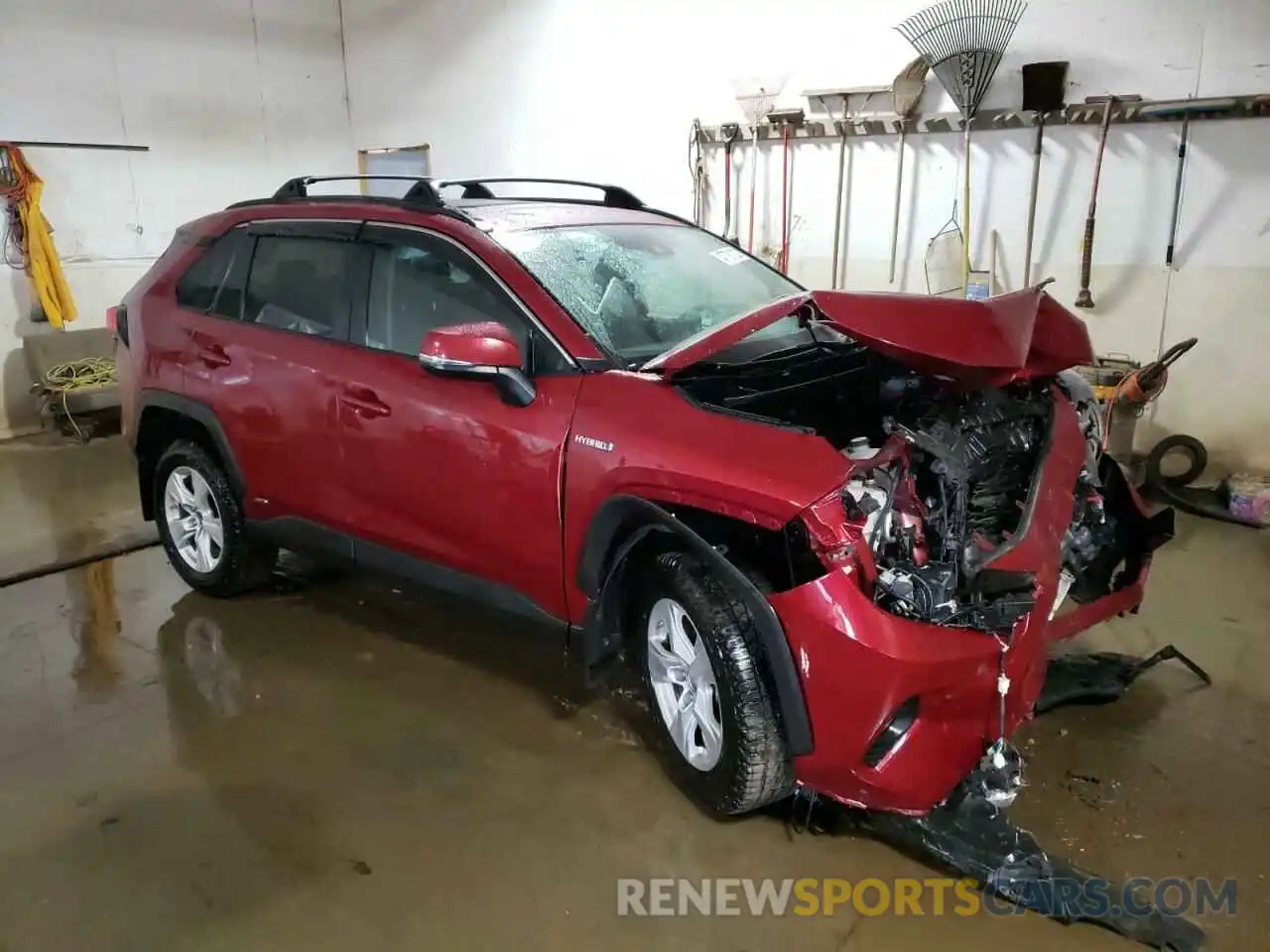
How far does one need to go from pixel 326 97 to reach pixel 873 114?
5.43 metres

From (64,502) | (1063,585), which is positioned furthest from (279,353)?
(64,502)

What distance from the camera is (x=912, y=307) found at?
7.69 ft

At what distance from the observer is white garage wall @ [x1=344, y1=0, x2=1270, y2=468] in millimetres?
4812

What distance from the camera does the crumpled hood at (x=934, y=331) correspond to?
7.45ft

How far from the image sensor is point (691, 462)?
2.27 meters

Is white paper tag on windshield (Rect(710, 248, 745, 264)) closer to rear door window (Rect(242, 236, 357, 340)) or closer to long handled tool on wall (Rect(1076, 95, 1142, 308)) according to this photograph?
rear door window (Rect(242, 236, 357, 340))

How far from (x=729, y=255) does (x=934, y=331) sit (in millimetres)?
1319

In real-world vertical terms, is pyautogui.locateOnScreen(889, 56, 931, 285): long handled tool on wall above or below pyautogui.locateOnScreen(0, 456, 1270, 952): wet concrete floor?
above

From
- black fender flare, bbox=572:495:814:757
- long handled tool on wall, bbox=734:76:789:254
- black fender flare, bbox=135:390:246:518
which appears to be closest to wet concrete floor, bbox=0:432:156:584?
black fender flare, bbox=135:390:246:518

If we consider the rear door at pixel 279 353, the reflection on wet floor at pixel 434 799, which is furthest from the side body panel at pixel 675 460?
the rear door at pixel 279 353

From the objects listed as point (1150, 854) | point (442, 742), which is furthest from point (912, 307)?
point (442, 742)

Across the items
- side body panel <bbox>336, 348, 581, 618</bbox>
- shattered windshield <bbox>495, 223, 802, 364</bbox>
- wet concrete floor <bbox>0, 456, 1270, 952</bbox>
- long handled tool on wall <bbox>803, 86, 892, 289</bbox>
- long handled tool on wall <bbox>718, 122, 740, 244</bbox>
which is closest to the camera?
wet concrete floor <bbox>0, 456, 1270, 952</bbox>

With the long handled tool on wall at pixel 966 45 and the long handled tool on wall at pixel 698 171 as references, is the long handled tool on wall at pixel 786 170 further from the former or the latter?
the long handled tool on wall at pixel 966 45

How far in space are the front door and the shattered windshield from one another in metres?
0.19
